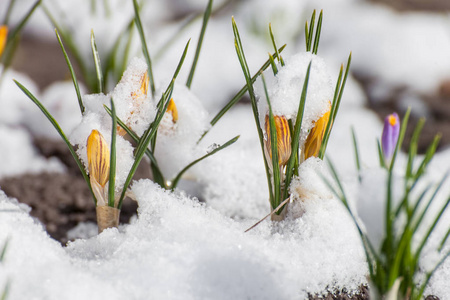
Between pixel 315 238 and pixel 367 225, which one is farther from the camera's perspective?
pixel 315 238

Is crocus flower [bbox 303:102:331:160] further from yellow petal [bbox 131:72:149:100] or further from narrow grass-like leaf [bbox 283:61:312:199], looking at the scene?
yellow petal [bbox 131:72:149:100]

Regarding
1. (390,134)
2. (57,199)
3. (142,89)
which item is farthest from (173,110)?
(57,199)

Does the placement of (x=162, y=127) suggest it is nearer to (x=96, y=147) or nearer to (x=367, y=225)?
(x=96, y=147)

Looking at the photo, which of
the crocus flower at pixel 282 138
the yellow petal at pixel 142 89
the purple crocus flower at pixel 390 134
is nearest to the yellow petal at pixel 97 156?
the yellow petal at pixel 142 89

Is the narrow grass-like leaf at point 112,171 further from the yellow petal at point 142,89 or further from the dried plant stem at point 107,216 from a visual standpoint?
the yellow petal at point 142,89

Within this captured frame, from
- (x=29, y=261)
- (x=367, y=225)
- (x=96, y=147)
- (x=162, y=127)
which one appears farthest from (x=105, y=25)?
(x=367, y=225)

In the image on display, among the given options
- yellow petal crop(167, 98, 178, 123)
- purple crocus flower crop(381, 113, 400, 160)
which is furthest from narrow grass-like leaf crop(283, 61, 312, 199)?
yellow petal crop(167, 98, 178, 123)
